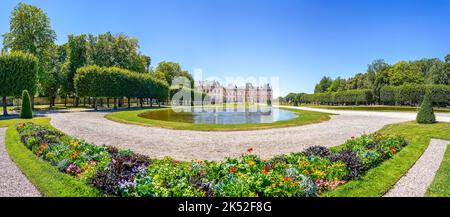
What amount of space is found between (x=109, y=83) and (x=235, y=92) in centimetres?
9121

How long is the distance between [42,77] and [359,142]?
155 ft

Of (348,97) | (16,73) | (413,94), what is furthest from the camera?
(348,97)

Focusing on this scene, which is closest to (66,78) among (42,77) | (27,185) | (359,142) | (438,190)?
(42,77)

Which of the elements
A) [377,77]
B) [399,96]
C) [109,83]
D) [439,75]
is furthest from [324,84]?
[109,83]

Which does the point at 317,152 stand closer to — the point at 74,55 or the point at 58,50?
the point at 74,55

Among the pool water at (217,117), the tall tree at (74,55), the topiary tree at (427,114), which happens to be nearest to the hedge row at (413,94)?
the pool water at (217,117)

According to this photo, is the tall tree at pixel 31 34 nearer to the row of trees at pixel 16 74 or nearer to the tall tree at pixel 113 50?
the row of trees at pixel 16 74

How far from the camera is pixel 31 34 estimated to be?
40.0m

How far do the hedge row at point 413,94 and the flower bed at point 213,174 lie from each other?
174 feet

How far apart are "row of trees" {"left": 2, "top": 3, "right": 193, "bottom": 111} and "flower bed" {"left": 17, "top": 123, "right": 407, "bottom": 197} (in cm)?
3435

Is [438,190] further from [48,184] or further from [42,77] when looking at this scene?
[42,77]

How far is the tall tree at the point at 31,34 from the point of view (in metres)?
38.9

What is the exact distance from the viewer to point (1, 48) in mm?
41688

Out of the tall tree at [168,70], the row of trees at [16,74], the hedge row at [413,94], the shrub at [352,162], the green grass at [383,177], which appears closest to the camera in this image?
the green grass at [383,177]
